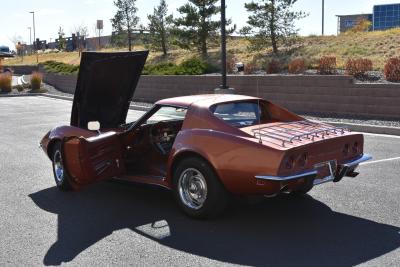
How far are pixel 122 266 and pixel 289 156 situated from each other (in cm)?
187

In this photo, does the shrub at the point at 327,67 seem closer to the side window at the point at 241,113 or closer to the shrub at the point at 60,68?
the side window at the point at 241,113

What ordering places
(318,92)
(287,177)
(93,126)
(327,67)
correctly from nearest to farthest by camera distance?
1. (287,177)
2. (93,126)
3. (318,92)
4. (327,67)

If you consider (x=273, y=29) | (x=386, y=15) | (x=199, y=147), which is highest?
(x=386, y=15)

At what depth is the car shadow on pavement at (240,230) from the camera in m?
4.71

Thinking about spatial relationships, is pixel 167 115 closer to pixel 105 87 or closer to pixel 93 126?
pixel 93 126

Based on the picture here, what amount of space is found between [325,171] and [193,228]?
1491 mm

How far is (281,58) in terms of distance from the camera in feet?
72.1

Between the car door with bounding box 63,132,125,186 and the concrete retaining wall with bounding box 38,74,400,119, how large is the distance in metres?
8.48

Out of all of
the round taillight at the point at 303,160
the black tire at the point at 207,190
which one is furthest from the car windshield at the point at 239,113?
the round taillight at the point at 303,160

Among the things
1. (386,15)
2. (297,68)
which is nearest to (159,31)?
(297,68)

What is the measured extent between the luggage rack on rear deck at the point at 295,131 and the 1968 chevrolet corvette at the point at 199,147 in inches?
0.4

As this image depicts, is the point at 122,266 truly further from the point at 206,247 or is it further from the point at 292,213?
the point at 292,213

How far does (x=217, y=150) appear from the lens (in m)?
5.41

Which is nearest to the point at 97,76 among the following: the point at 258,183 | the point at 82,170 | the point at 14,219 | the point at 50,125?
the point at 82,170
